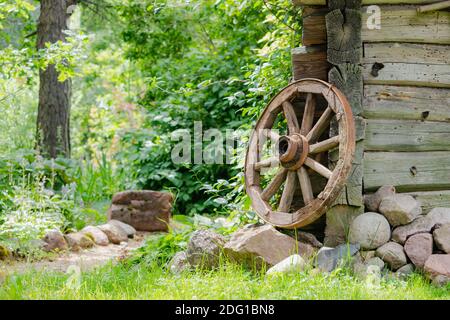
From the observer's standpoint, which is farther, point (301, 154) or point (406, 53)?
point (406, 53)

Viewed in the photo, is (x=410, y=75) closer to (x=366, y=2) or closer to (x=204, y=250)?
(x=366, y=2)

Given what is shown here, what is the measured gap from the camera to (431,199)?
5246 mm

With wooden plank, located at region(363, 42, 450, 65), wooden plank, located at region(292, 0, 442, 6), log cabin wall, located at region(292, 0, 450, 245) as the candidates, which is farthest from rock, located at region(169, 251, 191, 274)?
wooden plank, located at region(292, 0, 442, 6)

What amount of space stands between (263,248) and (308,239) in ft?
1.70

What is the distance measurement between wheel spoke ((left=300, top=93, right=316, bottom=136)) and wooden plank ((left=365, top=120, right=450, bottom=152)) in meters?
0.47

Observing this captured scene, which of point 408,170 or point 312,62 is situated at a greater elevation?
point 312,62

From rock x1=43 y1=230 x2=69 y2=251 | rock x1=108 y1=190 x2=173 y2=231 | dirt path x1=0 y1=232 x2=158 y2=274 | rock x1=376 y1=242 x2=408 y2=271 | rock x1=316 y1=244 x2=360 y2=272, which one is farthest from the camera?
rock x1=108 y1=190 x2=173 y2=231

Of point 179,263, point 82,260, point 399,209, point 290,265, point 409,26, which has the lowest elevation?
point 82,260

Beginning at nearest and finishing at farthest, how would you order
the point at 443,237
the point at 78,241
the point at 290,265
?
the point at 290,265
the point at 443,237
the point at 78,241

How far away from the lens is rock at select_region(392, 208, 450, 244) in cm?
482

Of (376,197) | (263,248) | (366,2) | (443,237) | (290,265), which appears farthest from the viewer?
(366,2)

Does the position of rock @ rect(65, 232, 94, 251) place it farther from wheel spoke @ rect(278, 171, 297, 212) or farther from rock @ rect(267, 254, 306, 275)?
rock @ rect(267, 254, 306, 275)

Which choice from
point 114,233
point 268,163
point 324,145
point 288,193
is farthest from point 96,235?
point 324,145

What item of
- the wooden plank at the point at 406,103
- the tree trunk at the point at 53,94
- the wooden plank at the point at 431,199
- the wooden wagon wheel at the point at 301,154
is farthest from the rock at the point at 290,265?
the tree trunk at the point at 53,94
